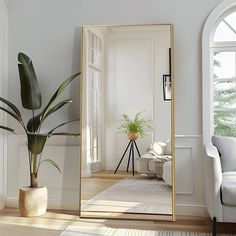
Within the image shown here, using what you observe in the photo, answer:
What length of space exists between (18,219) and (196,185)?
164 cm

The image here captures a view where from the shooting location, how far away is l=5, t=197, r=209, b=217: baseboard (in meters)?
3.67

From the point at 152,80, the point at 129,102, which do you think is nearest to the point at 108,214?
the point at 129,102

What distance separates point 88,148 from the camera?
3760 mm

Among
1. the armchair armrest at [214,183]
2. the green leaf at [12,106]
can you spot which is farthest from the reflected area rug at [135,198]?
the green leaf at [12,106]

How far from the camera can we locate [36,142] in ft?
12.0

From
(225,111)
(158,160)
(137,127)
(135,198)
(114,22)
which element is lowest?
(135,198)

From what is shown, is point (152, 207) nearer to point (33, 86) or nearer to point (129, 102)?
point (129, 102)

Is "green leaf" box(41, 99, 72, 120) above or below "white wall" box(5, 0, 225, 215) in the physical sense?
below

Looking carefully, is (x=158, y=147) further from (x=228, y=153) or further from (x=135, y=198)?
(x=228, y=153)

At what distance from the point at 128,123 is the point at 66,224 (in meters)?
1.06

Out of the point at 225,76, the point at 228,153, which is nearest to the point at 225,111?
the point at 225,76

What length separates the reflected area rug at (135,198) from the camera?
359 cm

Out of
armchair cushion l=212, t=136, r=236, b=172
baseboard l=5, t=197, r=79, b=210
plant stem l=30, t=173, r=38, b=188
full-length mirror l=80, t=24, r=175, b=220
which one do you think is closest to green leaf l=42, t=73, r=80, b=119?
full-length mirror l=80, t=24, r=175, b=220

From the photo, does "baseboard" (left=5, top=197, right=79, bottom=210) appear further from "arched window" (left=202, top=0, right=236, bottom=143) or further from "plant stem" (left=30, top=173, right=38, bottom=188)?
"arched window" (left=202, top=0, right=236, bottom=143)
